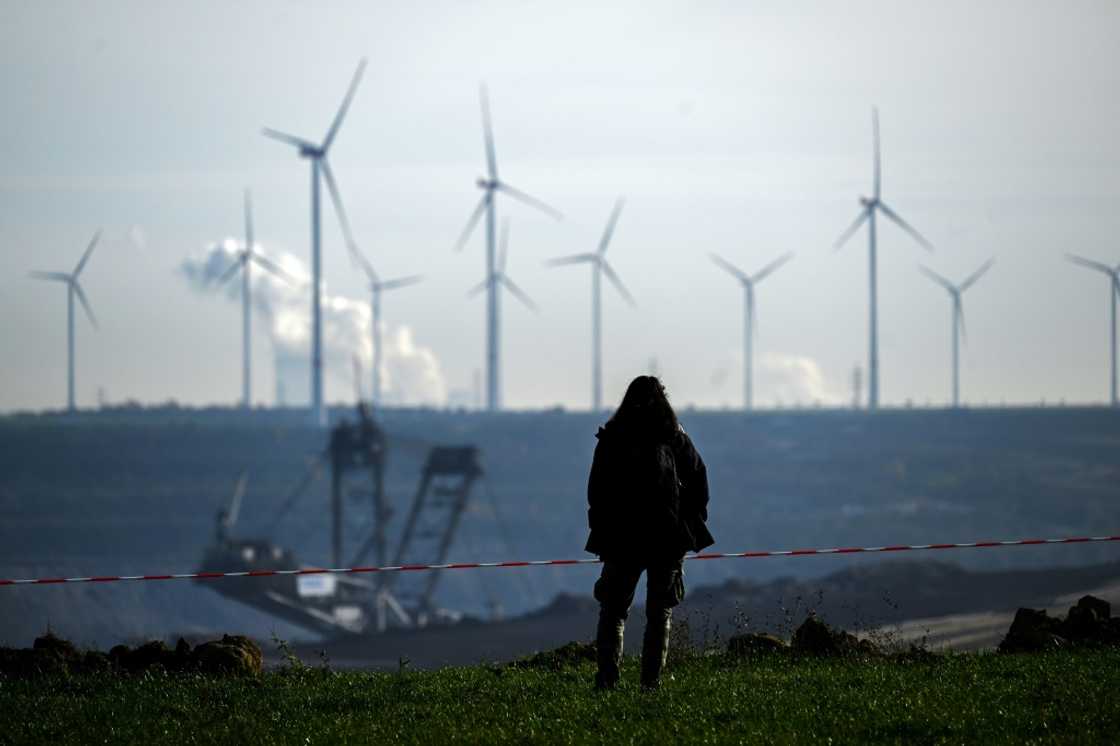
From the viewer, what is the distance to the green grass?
1452 cm

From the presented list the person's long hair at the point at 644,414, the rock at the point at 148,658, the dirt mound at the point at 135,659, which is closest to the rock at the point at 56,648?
the dirt mound at the point at 135,659

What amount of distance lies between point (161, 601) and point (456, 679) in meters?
153

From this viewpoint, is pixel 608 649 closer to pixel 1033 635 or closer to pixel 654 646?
pixel 654 646

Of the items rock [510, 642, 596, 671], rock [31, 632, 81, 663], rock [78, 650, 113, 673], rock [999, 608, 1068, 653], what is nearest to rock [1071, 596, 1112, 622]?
rock [999, 608, 1068, 653]

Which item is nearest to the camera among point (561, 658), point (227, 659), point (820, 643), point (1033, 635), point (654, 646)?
point (654, 646)

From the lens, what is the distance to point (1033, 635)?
66.3 ft

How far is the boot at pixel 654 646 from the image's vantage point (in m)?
16.3

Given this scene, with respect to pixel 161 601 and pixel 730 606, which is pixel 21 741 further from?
pixel 161 601

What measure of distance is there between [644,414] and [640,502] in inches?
27.1

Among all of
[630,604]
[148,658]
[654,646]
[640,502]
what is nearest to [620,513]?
[640,502]

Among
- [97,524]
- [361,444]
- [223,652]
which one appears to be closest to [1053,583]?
[361,444]

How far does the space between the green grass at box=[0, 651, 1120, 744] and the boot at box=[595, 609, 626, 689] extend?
13 cm

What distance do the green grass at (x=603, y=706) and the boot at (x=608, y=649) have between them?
13 cm

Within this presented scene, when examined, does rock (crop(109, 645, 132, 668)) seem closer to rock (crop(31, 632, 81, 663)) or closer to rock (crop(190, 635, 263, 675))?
A: rock (crop(31, 632, 81, 663))
